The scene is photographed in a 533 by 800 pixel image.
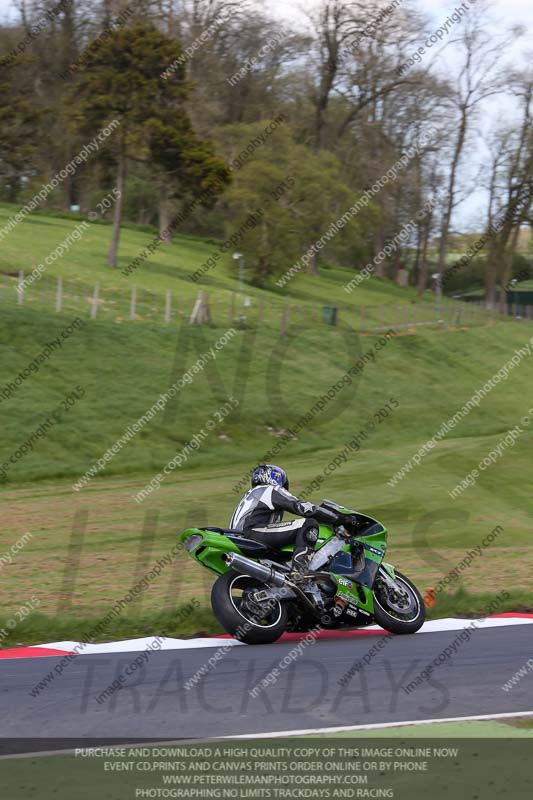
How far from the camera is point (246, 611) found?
934cm

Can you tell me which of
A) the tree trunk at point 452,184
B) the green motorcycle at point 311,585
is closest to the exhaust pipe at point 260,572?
the green motorcycle at point 311,585

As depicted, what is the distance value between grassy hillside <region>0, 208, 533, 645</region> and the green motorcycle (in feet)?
4.18

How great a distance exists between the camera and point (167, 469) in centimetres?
2516

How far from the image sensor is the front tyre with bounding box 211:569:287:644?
9.16 meters

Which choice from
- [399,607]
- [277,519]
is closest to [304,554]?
[277,519]

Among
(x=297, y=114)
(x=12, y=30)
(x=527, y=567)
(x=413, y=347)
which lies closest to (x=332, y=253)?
(x=297, y=114)

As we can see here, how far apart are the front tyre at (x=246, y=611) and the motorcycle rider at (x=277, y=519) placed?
1.29 feet

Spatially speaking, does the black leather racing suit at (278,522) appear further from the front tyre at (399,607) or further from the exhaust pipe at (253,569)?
the front tyre at (399,607)

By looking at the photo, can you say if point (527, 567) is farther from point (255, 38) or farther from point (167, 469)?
point (255, 38)

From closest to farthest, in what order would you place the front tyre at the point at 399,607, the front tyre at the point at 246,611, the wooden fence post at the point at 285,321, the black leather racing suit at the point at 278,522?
the front tyre at the point at 246,611 < the black leather racing suit at the point at 278,522 < the front tyre at the point at 399,607 < the wooden fence post at the point at 285,321

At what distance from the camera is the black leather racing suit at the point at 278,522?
9633 millimetres

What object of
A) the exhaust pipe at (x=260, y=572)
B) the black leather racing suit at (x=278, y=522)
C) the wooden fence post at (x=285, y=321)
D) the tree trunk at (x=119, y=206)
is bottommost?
the wooden fence post at (x=285, y=321)

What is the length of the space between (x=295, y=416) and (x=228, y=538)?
21633 mm

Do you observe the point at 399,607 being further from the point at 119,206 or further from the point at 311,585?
the point at 119,206
